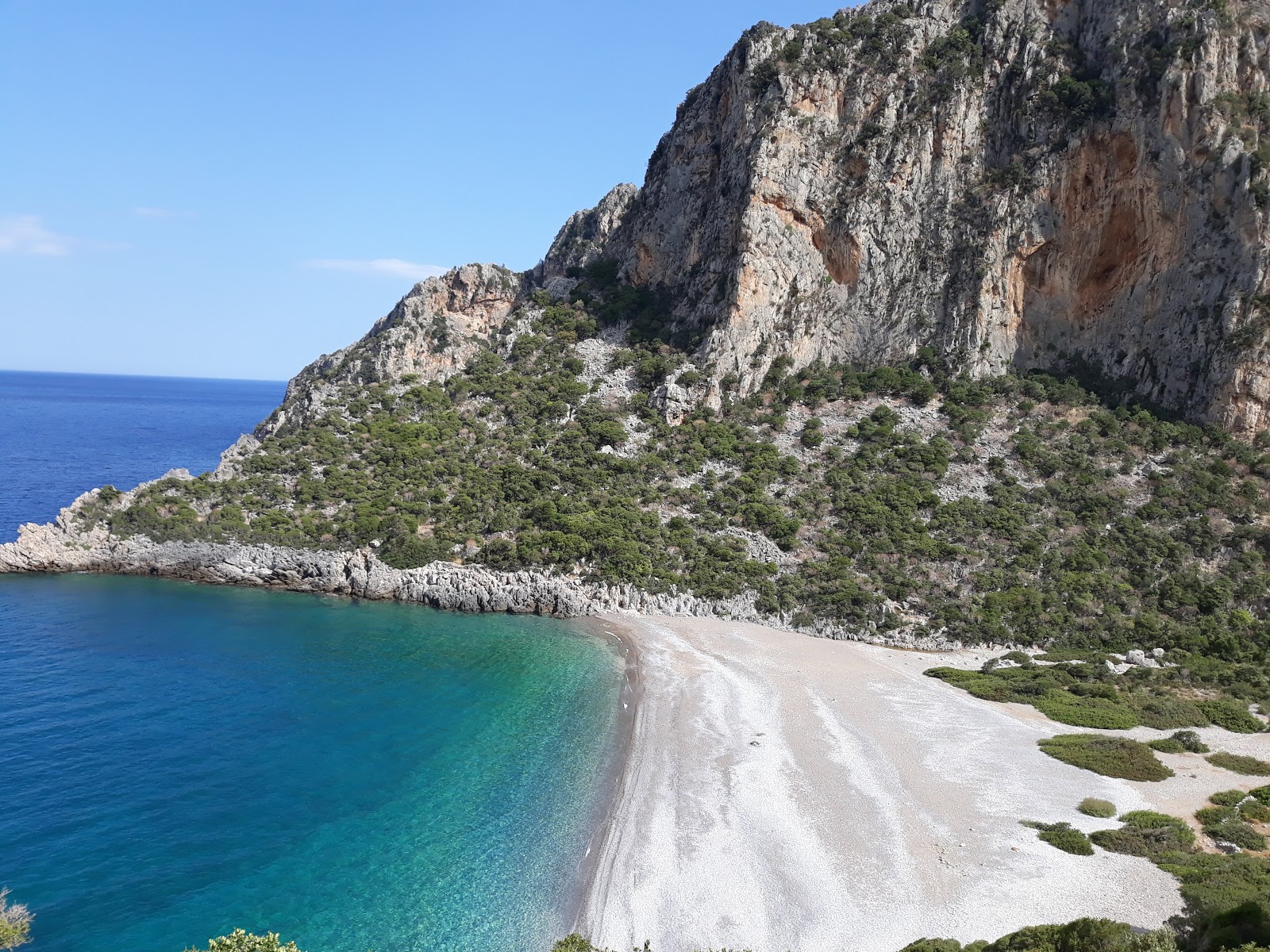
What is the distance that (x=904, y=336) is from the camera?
2394 inches

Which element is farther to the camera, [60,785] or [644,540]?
[644,540]

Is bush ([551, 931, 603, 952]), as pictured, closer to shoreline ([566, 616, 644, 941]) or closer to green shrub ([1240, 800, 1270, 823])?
shoreline ([566, 616, 644, 941])

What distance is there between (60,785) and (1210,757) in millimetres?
37726

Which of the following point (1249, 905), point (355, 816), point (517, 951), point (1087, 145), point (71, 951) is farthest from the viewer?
point (1087, 145)

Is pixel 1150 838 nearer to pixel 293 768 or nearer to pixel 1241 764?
pixel 1241 764

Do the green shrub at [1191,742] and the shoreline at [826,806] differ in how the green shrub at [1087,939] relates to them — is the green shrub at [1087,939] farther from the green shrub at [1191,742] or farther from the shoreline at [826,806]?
the green shrub at [1191,742]

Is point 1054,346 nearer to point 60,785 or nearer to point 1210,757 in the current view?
point 1210,757

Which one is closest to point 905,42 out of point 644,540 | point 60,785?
point 644,540

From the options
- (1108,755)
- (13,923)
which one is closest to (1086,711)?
(1108,755)

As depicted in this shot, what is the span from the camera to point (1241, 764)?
2550 cm

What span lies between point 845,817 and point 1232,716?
18639 millimetres

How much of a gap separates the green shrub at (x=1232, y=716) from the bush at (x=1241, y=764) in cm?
320

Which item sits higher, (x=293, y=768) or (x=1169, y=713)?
(x=1169, y=713)

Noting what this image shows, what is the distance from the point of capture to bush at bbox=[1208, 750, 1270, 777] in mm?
25062
